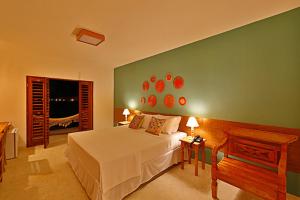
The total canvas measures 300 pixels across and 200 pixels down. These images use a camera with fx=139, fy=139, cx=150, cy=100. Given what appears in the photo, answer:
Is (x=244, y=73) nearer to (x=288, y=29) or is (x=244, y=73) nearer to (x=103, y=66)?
(x=288, y=29)

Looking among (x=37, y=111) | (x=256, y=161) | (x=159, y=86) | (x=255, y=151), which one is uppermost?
(x=159, y=86)

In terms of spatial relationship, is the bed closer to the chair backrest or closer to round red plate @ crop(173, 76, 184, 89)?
the chair backrest

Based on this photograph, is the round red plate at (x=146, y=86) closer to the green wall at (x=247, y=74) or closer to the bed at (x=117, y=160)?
the green wall at (x=247, y=74)

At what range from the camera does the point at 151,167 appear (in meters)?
2.29

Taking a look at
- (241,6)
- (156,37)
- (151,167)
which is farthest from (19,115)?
(241,6)

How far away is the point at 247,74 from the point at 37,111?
514cm

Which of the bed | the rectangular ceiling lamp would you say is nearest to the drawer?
the bed

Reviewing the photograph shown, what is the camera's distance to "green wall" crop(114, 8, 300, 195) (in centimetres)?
197

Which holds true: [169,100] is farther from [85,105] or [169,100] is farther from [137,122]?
[85,105]

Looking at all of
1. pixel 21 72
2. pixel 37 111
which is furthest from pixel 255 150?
pixel 21 72

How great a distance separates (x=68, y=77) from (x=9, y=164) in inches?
104

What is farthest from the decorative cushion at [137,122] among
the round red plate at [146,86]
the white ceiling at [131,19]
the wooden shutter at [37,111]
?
the wooden shutter at [37,111]

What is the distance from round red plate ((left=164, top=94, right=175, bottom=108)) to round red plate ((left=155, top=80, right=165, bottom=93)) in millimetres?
275

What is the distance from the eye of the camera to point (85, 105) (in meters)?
4.94
